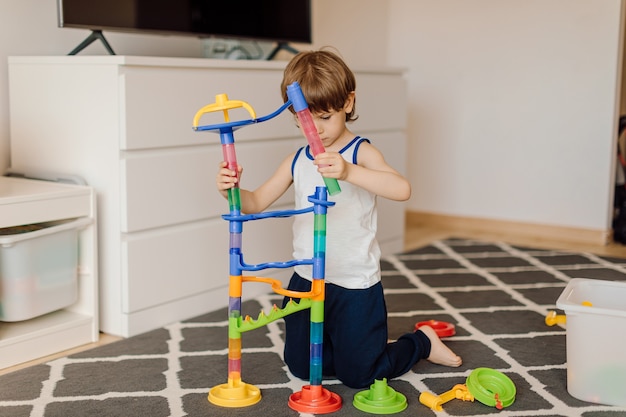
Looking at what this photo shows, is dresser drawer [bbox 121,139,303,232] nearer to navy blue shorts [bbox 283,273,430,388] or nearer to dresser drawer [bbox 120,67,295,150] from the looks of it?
dresser drawer [bbox 120,67,295,150]

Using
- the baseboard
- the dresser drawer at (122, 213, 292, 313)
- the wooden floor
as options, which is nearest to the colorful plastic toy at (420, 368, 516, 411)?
the dresser drawer at (122, 213, 292, 313)

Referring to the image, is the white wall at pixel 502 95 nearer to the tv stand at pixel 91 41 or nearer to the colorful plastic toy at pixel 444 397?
the tv stand at pixel 91 41

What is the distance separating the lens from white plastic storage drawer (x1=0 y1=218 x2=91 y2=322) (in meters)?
2.10

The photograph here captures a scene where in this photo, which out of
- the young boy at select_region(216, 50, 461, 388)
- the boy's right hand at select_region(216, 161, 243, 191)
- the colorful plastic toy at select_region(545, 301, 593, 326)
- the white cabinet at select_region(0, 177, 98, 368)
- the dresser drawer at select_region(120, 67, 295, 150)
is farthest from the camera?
the colorful plastic toy at select_region(545, 301, 593, 326)

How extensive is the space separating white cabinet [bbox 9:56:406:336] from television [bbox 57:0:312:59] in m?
0.20

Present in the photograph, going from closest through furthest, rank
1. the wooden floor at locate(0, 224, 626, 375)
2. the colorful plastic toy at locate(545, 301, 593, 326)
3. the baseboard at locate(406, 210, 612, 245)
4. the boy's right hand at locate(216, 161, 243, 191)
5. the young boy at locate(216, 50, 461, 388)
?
the boy's right hand at locate(216, 161, 243, 191), the young boy at locate(216, 50, 461, 388), the colorful plastic toy at locate(545, 301, 593, 326), the wooden floor at locate(0, 224, 626, 375), the baseboard at locate(406, 210, 612, 245)

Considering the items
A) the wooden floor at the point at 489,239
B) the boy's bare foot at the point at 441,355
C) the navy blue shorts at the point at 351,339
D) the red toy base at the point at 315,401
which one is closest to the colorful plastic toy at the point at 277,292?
the red toy base at the point at 315,401

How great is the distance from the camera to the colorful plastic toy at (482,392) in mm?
Result: 1833

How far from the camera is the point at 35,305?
7.16ft

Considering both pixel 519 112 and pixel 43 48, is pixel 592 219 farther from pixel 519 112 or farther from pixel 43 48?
pixel 43 48

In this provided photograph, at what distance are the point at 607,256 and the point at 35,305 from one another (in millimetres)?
2448

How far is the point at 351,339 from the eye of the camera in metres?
1.93

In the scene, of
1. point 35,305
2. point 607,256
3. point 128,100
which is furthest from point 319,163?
point 607,256

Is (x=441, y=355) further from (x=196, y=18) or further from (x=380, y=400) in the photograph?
(x=196, y=18)
